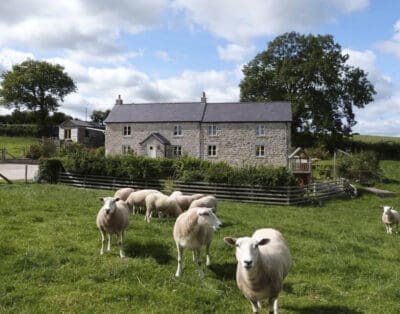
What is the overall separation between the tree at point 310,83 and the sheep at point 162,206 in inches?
1766

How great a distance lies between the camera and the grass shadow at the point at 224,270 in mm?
8570

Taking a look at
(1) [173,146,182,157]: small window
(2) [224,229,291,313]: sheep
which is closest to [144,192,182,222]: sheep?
(2) [224,229,291,313]: sheep

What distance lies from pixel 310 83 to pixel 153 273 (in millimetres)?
55568

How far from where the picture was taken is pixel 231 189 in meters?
25.9

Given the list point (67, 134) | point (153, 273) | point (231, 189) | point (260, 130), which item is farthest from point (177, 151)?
point (153, 273)

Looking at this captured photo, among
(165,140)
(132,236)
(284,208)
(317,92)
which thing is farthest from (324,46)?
(132,236)

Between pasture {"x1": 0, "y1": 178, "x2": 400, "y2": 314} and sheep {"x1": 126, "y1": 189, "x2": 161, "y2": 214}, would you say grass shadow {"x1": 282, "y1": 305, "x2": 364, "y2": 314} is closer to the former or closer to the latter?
pasture {"x1": 0, "y1": 178, "x2": 400, "y2": 314}

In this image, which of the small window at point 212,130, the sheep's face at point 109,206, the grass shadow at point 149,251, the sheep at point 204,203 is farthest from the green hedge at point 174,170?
the small window at point 212,130

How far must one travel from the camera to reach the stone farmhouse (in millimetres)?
45156

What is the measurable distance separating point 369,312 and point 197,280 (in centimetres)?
339

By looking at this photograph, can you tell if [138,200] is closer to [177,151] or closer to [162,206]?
[162,206]

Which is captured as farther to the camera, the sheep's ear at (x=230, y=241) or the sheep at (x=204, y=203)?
the sheep at (x=204, y=203)

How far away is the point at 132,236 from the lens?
36.1 ft

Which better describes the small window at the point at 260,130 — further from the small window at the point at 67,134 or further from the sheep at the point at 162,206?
the small window at the point at 67,134
